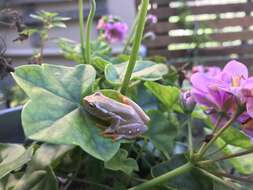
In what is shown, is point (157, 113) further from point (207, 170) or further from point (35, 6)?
point (35, 6)

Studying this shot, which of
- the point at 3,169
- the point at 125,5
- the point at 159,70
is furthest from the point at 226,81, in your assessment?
the point at 125,5

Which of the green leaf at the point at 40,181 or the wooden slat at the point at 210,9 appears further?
the wooden slat at the point at 210,9

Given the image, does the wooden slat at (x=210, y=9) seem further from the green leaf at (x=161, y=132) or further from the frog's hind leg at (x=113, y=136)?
the frog's hind leg at (x=113, y=136)

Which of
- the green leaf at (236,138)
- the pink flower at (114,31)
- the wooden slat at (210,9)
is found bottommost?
the wooden slat at (210,9)

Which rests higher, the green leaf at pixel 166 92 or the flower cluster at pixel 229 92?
the flower cluster at pixel 229 92

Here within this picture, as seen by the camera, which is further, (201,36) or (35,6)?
(35,6)

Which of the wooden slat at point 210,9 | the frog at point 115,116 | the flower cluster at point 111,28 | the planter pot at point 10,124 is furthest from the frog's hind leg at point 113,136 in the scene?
the wooden slat at point 210,9

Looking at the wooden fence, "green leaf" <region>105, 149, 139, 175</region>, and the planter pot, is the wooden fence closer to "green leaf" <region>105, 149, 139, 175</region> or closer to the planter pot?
the planter pot
